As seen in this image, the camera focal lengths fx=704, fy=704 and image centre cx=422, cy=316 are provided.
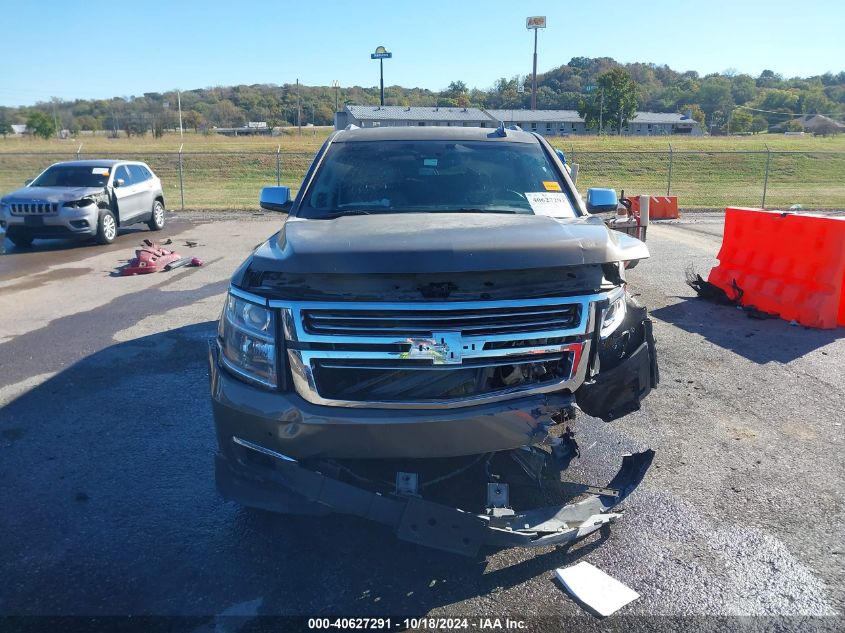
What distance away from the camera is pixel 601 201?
4.88 m

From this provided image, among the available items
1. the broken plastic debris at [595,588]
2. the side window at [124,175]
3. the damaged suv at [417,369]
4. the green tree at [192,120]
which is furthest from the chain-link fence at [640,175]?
the green tree at [192,120]

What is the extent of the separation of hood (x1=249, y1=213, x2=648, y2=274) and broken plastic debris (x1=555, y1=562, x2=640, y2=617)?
1.40 m

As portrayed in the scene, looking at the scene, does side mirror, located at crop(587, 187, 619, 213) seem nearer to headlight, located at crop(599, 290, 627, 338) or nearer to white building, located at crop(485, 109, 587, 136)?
headlight, located at crop(599, 290, 627, 338)

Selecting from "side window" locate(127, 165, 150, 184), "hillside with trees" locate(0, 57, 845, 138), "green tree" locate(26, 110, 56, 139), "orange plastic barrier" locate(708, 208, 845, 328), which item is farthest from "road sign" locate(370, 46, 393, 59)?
"green tree" locate(26, 110, 56, 139)

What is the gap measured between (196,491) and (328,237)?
1.74 meters

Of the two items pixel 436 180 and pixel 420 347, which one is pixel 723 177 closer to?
pixel 436 180

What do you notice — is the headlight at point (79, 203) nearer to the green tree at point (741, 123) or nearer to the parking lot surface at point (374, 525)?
the parking lot surface at point (374, 525)

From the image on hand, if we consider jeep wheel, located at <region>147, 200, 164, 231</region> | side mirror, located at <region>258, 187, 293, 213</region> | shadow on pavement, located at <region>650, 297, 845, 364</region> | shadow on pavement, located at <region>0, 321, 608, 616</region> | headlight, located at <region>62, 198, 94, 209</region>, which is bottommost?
shadow on pavement, located at <region>0, 321, 608, 616</region>

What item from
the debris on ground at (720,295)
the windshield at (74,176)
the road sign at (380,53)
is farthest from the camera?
the road sign at (380,53)

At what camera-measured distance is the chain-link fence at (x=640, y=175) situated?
26766 millimetres

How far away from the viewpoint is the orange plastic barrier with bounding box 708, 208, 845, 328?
24.5 feet

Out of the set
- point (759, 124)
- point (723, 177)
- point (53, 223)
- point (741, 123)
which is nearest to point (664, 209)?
point (53, 223)

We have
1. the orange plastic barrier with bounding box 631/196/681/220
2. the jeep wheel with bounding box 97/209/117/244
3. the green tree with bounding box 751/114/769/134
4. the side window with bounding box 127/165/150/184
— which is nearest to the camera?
the jeep wheel with bounding box 97/209/117/244

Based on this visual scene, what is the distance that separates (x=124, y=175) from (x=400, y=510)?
14.8 m
